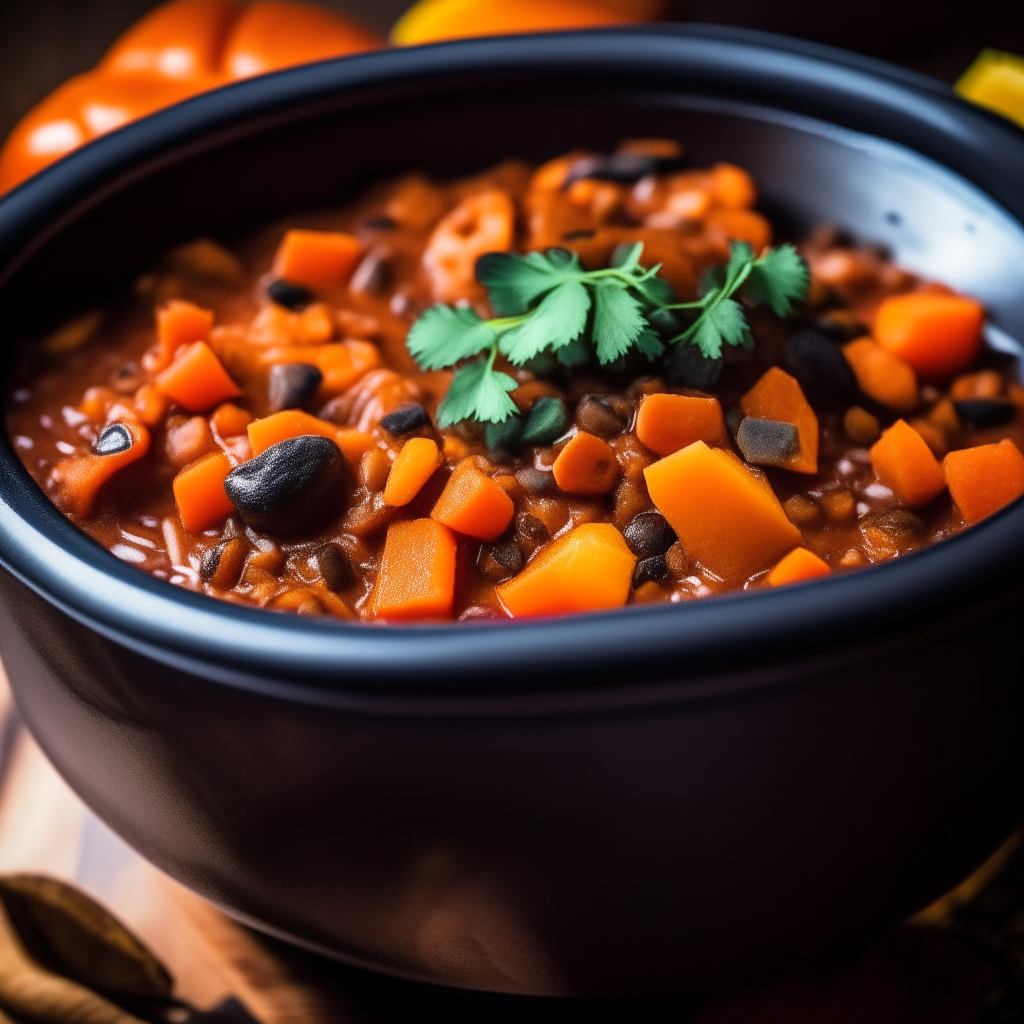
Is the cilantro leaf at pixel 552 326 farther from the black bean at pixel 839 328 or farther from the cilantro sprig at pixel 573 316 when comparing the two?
the black bean at pixel 839 328

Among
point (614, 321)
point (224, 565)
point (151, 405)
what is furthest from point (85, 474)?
point (614, 321)

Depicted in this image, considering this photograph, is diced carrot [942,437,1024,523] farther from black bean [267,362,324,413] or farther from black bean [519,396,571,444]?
black bean [267,362,324,413]

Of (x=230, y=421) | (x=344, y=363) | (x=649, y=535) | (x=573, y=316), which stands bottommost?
(x=230, y=421)

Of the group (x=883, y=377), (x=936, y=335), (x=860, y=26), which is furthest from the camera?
(x=860, y=26)

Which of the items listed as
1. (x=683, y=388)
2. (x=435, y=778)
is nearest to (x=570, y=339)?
(x=683, y=388)

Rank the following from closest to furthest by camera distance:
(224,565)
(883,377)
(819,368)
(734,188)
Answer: (224,565) < (819,368) < (883,377) < (734,188)

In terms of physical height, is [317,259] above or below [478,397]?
below

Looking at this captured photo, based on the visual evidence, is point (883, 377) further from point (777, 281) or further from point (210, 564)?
point (210, 564)
